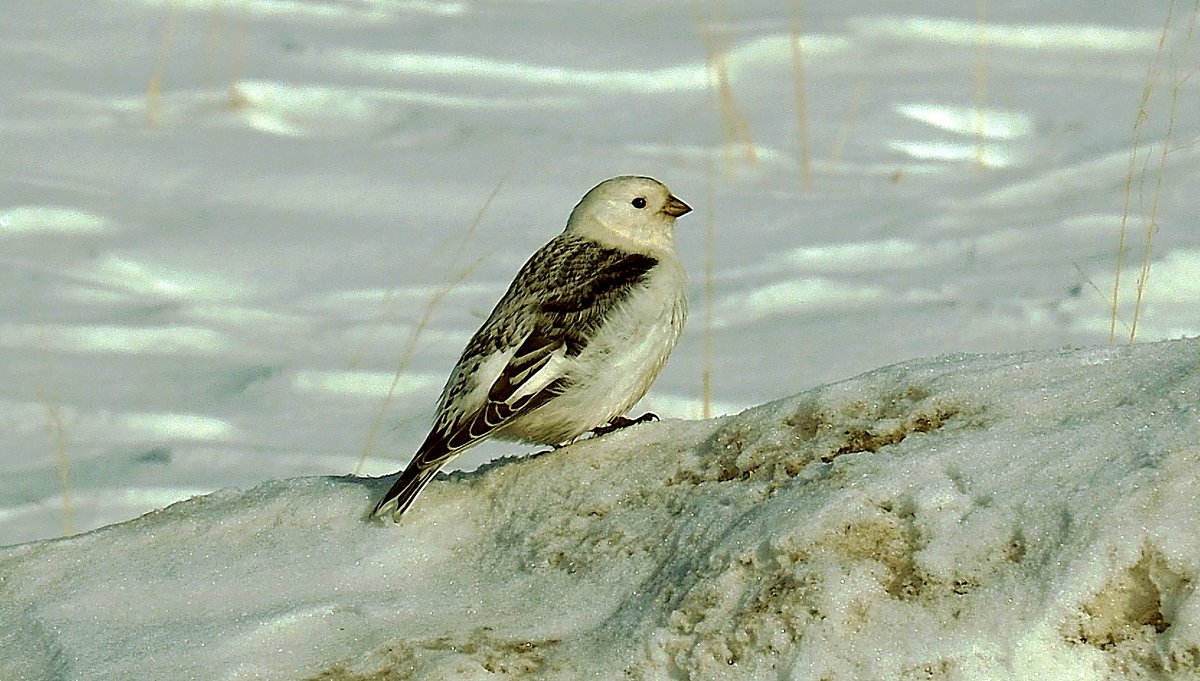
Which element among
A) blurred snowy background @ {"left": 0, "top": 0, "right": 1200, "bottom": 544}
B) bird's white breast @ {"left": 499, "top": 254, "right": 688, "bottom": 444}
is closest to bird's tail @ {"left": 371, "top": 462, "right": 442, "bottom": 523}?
bird's white breast @ {"left": 499, "top": 254, "right": 688, "bottom": 444}

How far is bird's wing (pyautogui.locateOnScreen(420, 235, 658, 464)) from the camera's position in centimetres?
326

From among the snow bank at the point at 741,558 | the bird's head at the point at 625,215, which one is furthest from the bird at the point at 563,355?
the bird's head at the point at 625,215

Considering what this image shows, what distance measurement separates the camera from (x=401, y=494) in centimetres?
294

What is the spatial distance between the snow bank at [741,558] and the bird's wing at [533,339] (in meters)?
0.12

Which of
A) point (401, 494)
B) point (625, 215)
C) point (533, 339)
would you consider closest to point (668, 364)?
point (625, 215)

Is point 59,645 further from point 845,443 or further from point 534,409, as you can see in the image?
point 845,443

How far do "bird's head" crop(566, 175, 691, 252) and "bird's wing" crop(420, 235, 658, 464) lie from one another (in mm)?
245

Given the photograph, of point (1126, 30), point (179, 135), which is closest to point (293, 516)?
point (179, 135)

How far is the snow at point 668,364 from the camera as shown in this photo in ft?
7.64

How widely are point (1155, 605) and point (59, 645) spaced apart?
4.87 feet

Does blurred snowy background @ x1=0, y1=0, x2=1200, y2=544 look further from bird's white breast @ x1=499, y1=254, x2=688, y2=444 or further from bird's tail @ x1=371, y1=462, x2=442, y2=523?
bird's tail @ x1=371, y1=462, x2=442, y2=523

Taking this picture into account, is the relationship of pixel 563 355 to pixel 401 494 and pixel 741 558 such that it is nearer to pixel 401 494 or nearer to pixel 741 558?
pixel 401 494

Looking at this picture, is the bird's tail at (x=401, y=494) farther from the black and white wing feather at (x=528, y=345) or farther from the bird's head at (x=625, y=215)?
the bird's head at (x=625, y=215)

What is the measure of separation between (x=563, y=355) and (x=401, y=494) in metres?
0.52
